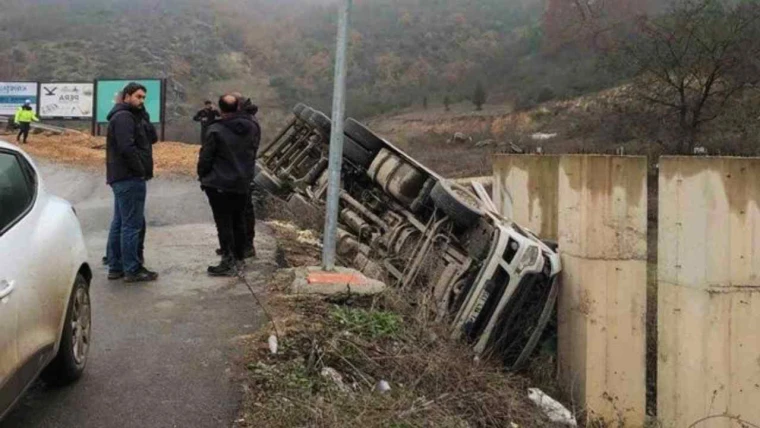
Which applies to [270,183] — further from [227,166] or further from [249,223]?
[227,166]

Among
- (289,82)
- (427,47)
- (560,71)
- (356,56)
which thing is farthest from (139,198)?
(427,47)

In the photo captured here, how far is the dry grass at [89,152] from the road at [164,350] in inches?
379

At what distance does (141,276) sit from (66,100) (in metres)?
23.6

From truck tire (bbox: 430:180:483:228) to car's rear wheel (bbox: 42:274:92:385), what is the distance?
407 centimetres

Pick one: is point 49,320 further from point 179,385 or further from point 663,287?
point 663,287

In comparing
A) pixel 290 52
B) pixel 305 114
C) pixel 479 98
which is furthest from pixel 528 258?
pixel 290 52

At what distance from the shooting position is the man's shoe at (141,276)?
275 inches

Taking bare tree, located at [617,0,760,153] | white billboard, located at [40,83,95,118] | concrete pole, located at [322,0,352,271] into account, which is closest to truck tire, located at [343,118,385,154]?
concrete pole, located at [322,0,352,271]

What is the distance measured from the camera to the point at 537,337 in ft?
25.0

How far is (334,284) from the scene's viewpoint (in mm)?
6227

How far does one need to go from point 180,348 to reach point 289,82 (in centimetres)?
7697

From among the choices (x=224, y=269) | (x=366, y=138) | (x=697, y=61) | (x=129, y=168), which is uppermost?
(x=697, y=61)

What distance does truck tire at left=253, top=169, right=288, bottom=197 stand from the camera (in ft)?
36.7

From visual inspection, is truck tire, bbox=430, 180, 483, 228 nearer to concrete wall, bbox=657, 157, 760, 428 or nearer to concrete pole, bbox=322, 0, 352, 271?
concrete pole, bbox=322, 0, 352, 271
